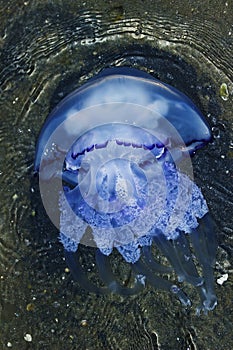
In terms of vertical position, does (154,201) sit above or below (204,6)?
below

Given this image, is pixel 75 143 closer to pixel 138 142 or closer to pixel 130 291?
pixel 138 142

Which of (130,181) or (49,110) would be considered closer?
(130,181)

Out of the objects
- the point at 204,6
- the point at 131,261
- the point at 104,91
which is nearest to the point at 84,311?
the point at 131,261

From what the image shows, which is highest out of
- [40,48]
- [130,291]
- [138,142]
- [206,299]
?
[40,48]

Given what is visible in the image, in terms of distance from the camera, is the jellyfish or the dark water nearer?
the jellyfish

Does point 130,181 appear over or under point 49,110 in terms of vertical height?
under

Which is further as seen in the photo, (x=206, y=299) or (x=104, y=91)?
(x=206, y=299)
